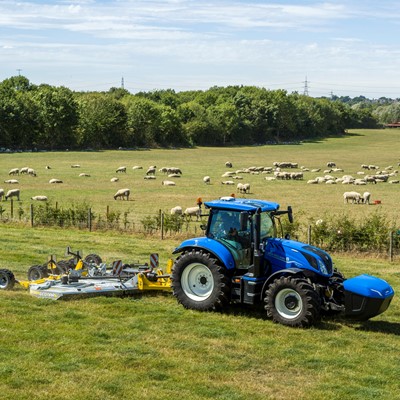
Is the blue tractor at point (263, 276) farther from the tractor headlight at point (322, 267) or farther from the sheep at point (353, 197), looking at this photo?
the sheep at point (353, 197)

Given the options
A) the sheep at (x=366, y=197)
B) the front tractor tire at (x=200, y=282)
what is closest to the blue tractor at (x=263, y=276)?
the front tractor tire at (x=200, y=282)

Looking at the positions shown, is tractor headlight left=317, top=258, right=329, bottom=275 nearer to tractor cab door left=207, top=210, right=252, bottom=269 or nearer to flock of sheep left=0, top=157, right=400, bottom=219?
tractor cab door left=207, top=210, right=252, bottom=269

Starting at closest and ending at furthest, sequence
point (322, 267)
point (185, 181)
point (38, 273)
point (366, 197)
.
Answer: point (322, 267) → point (38, 273) → point (366, 197) → point (185, 181)

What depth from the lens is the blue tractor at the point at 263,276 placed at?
13312 millimetres

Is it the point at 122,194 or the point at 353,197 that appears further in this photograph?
the point at 353,197

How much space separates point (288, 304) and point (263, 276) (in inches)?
33.7

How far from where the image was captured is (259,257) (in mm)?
14039

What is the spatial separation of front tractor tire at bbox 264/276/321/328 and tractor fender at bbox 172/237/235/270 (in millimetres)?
1058

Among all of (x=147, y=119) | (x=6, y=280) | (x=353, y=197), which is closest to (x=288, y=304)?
(x=6, y=280)

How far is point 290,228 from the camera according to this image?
25.7 m

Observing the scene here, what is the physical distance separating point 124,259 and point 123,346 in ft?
33.8

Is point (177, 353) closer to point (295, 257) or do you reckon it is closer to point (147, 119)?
point (295, 257)

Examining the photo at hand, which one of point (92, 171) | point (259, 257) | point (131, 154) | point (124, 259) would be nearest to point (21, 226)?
point (124, 259)

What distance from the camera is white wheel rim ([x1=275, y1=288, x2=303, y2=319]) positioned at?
1359cm
